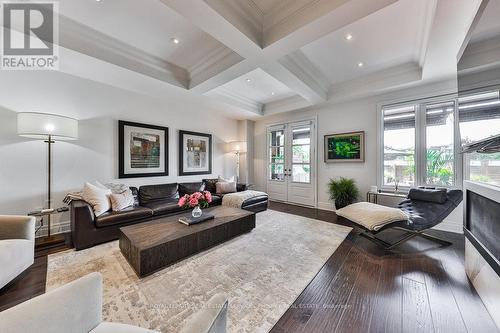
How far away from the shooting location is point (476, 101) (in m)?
1.80

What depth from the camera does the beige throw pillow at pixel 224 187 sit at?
457cm

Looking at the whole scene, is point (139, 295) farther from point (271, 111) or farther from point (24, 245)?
point (271, 111)

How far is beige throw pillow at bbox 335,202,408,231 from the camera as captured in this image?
2.37m

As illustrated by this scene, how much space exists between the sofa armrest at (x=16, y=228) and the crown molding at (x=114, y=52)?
2060 mm

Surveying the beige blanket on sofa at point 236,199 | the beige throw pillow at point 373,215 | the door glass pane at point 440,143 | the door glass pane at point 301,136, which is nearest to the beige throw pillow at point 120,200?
the beige blanket on sofa at point 236,199

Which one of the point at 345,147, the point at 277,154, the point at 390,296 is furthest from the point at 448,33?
the point at 277,154

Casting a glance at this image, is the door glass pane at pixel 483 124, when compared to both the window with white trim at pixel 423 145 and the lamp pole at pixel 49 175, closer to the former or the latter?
the window with white trim at pixel 423 145

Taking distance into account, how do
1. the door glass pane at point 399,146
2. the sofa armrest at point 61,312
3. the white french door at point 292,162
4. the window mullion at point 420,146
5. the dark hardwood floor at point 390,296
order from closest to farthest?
the sofa armrest at point 61,312, the dark hardwood floor at point 390,296, the window mullion at point 420,146, the door glass pane at point 399,146, the white french door at point 292,162

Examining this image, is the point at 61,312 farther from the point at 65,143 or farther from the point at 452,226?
the point at 452,226

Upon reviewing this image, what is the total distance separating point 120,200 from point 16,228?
1130 millimetres

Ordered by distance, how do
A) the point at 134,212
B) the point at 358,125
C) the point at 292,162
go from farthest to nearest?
the point at 292,162
the point at 358,125
the point at 134,212

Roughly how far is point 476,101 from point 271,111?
3981 millimetres

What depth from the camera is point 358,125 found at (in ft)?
14.0

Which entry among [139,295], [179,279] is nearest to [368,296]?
[179,279]
